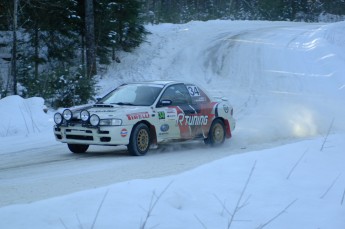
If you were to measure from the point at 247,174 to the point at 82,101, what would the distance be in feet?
37.1

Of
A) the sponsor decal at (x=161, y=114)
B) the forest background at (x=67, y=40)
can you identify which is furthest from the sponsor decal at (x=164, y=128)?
the forest background at (x=67, y=40)

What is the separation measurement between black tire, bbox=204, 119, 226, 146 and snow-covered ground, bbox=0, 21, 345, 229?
0.49m

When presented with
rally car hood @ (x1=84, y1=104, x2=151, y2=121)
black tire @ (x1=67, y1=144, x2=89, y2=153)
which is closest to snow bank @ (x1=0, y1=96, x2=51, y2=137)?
black tire @ (x1=67, y1=144, x2=89, y2=153)

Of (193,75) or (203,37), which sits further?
(203,37)

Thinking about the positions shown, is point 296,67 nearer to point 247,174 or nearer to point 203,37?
point 203,37

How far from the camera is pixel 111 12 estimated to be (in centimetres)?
2359

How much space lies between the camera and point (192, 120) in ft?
39.5

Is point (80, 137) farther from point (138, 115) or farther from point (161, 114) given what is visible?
point (161, 114)

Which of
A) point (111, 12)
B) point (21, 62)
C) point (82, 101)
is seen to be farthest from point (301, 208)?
point (111, 12)

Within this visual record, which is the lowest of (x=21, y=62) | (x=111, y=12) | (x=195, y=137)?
(x=195, y=137)

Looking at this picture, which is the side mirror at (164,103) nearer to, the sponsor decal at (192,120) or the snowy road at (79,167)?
the sponsor decal at (192,120)

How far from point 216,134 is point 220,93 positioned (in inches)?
303

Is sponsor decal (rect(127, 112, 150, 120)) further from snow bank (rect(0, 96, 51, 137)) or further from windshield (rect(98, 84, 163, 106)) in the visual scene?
snow bank (rect(0, 96, 51, 137))

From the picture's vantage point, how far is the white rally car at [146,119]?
34.0 feet
